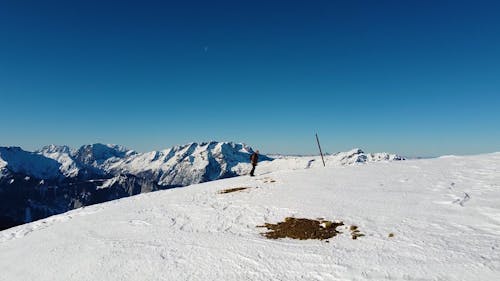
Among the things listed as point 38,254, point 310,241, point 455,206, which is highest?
point 455,206

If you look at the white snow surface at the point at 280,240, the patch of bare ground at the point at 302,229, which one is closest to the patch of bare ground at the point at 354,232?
the white snow surface at the point at 280,240

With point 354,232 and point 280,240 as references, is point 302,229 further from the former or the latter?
point 354,232

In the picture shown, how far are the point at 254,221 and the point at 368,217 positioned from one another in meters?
5.11

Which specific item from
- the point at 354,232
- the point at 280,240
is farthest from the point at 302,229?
the point at 354,232

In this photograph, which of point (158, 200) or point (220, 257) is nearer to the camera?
point (220, 257)

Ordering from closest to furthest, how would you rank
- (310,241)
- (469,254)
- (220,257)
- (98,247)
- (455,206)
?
1. (469,254)
2. (220,257)
3. (310,241)
4. (98,247)
5. (455,206)

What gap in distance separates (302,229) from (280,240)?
1467mm

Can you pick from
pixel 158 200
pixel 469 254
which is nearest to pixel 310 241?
pixel 469 254

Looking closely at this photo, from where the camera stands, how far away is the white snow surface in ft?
30.5

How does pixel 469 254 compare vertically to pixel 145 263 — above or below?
above

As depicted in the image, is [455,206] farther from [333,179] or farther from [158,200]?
[158,200]

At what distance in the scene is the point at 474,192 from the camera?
17078 millimetres

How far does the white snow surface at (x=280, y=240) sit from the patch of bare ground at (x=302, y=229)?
1.89ft

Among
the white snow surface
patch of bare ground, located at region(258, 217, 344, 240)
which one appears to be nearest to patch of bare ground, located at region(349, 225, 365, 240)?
the white snow surface
